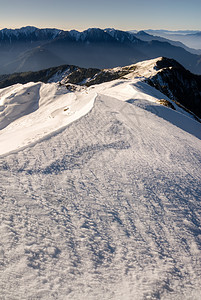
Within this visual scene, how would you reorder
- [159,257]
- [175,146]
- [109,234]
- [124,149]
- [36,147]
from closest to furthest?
[159,257] < [109,234] < [36,147] < [124,149] < [175,146]

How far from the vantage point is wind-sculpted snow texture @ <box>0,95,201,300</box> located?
18.7 feet

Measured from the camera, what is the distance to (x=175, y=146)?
1380cm

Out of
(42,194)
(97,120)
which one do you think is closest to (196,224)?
(42,194)

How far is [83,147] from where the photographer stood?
40.2 ft

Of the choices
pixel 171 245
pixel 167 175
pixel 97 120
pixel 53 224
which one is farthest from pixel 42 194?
pixel 97 120

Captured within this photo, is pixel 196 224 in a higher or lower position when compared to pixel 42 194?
lower

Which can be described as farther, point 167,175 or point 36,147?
point 36,147

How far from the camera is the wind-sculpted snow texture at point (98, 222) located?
5707 mm

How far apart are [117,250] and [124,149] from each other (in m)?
6.93

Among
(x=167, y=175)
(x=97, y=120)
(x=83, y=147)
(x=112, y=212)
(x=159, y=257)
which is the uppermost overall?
(x=97, y=120)

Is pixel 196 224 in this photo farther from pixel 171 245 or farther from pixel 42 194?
pixel 42 194

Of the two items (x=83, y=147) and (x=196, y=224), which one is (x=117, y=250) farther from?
(x=83, y=147)

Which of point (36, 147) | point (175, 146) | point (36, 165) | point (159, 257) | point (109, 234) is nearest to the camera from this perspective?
point (159, 257)

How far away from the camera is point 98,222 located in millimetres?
7555
